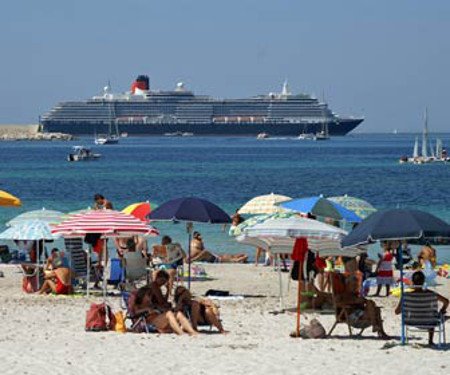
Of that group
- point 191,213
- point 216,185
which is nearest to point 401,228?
point 191,213

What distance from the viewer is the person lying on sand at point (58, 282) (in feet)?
54.5

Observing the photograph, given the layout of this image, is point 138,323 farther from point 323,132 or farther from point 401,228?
point 323,132

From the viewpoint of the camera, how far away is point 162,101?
173 metres

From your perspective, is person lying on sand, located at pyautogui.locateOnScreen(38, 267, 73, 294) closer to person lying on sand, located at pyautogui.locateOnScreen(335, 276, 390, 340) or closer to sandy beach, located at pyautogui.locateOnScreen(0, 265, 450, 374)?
sandy beach, located at pyautogui.locateOnScreen(0, 265, 450, 374)

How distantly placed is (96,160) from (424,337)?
88804 mm

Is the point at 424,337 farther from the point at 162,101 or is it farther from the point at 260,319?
the point at 162,101

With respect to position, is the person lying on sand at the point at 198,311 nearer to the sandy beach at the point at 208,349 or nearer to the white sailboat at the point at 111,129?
the sandy beach at the point at 208,349

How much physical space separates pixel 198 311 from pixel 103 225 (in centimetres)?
250

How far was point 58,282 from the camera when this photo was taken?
16.7 m

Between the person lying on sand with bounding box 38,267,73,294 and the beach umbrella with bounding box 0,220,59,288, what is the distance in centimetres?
73

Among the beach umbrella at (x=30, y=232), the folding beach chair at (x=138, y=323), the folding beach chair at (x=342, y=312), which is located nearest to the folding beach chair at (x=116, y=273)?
the beach umbrella at (x=30, y=232)

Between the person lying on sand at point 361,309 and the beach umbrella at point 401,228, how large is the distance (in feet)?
1.80

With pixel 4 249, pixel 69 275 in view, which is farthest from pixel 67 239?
pixel 4 249

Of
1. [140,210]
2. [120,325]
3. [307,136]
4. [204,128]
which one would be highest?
[204,128]
